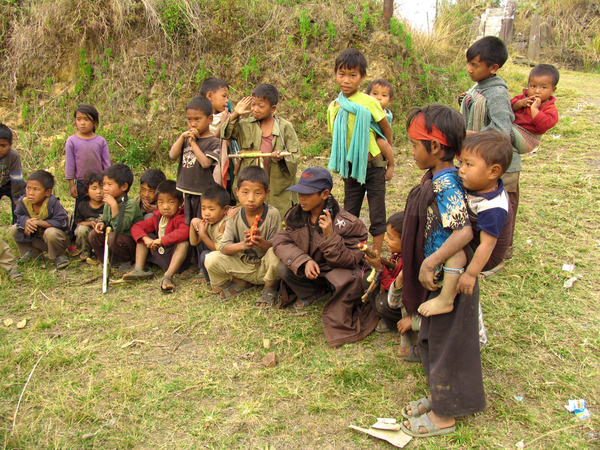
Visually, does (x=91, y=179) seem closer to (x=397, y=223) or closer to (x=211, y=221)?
(x=211, y=221)

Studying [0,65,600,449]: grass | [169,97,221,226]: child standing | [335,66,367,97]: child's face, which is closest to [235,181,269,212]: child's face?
[169,97,221,226]: child standing

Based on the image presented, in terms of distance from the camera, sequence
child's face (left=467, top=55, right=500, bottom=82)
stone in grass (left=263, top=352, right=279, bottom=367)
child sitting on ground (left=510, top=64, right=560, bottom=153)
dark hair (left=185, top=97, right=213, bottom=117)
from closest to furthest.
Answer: stone in grass (left=263, top=352, right=279, bottom=367) → child's face (left=467, top=55, right=500, bottom=82) → child sitting on ground (left=510, top=64, right=560, bottom=153) → dark hair (left=185, top=97, right=213, bottom=117)

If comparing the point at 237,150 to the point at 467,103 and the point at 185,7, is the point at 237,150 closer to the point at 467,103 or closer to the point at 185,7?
the point at 467,103

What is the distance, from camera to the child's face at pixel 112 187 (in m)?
4.35

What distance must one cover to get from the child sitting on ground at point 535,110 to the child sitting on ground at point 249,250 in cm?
216

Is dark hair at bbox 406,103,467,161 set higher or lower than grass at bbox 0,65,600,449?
higher

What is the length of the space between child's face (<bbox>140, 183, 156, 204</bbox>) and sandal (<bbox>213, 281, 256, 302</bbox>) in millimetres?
1389

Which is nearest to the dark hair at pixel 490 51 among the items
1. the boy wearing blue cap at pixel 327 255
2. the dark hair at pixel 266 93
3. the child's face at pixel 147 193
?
the boy wearing blue cap at pixel 327 255

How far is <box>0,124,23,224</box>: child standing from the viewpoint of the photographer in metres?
4.54

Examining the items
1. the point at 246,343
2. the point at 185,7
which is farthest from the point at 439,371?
the point at 185,7

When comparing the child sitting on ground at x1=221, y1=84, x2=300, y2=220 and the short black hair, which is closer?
the short black hair

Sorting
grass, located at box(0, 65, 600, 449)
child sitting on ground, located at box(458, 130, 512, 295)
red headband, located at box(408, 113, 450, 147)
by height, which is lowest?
grass, located at box(0, 65, 600, 449)

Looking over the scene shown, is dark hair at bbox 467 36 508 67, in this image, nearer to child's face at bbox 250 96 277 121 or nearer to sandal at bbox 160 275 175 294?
child's face at bbox 250 96 277 121

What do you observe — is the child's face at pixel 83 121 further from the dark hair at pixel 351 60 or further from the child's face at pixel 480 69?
the child's face at pixel 480 69
